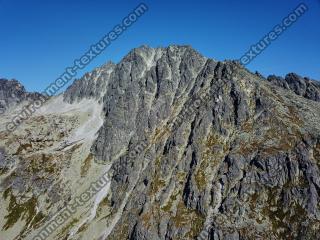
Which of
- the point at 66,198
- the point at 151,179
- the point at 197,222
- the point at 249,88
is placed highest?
the point at 249,88

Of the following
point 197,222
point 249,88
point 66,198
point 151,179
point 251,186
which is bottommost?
point 66,198

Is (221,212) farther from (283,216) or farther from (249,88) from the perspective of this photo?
(249,88)

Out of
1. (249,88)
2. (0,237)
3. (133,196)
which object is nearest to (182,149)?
(133,196)

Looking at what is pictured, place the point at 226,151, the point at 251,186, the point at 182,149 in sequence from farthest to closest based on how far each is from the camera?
1. the point at 182,149
2. the point at 226,151
3. the point at 251,186

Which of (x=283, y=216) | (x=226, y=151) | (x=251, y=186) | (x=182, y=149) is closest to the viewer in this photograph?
(x=283, y=216)

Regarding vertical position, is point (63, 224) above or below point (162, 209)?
below

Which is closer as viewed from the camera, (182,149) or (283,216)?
(283,216)

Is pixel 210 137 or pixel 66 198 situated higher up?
pixel 210 137

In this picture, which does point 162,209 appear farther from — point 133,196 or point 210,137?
point 210,137

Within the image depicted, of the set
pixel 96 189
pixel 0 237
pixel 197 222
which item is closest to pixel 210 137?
pixel 197 222
